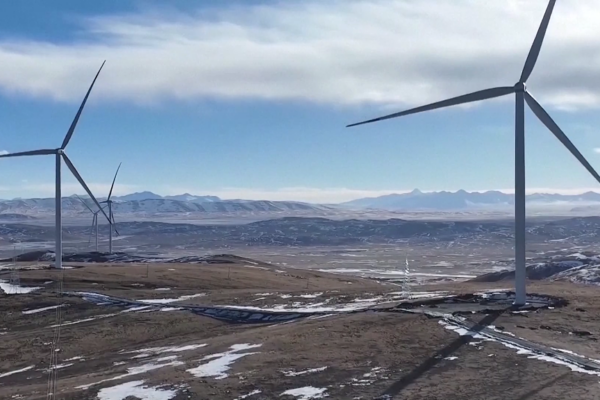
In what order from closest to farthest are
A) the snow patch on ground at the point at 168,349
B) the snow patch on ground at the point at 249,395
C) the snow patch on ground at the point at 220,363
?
the snow patch on ground at the point at 249,395 → the snow patch on ground at the point at 220,363 → the snow patch on ground at the point at 168,349

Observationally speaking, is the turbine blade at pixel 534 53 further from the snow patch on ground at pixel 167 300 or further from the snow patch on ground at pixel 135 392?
the snow patch on ground at pixel 167 300

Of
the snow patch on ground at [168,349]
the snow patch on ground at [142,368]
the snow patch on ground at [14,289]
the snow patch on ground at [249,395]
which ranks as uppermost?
the snow patch on ground at [249,395]

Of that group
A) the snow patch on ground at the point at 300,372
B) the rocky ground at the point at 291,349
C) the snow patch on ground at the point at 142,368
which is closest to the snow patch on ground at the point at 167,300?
the rocky ground at the point at 291,349

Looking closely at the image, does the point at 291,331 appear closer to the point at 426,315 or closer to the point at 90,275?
the point at 426,315

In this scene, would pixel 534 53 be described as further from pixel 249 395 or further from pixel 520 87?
pixel 249 395

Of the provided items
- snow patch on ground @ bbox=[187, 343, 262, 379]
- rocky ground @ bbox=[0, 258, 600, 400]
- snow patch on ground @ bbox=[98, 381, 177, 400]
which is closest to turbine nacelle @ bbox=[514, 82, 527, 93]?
rocky ground @ bbox=[0, 258, 600, 400]

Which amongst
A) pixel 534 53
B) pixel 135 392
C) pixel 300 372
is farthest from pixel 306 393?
pixel 534 53
